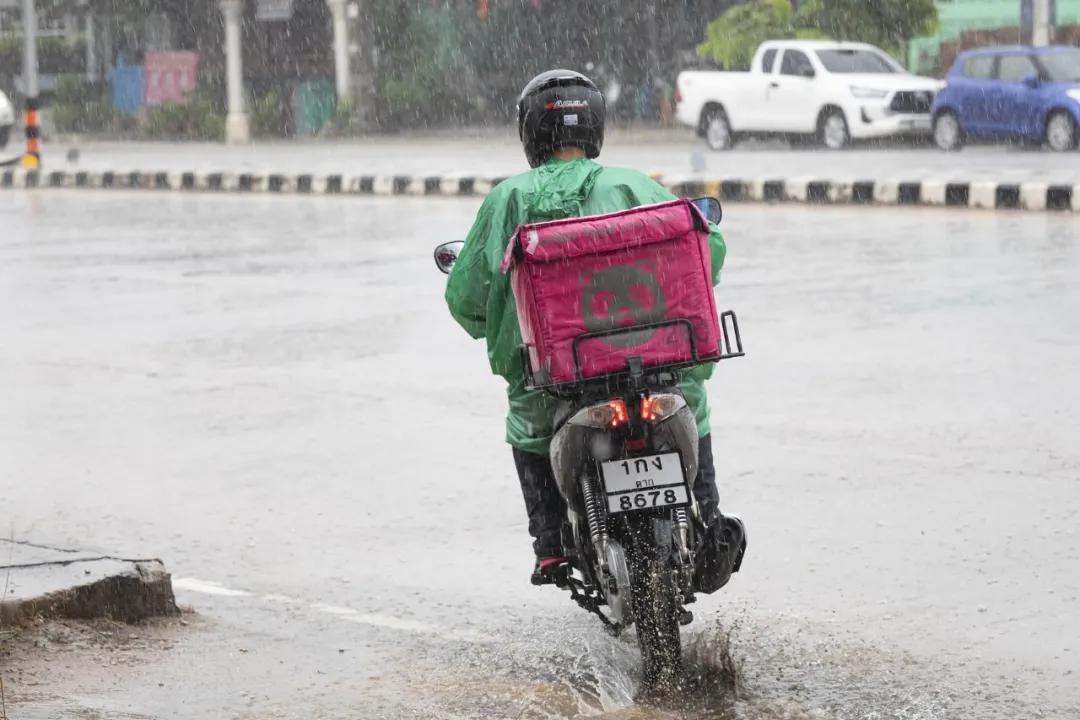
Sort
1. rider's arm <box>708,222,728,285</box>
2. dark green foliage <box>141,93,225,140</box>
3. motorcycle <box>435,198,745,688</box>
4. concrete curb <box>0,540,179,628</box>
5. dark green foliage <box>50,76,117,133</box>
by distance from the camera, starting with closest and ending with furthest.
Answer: motorcycle <box>435,198,745,688</box> → rider's arm <box>708,222,728,285</box> → concrete curb <box>0,540,179,628</box> → dark green foliage <box>141,93,225,140</box> → dark green foliage <box>50,76,117,133</box>

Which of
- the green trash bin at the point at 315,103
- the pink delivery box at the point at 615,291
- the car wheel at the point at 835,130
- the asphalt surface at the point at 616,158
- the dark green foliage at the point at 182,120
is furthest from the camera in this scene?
the green trash bin at the point at 315,103

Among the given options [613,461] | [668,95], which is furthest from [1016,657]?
[668,95]

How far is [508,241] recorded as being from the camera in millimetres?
4410

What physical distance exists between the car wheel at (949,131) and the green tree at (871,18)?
14.7 ft

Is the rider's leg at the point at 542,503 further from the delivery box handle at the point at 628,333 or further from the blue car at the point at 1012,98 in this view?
the blue car at the point at 1012,98

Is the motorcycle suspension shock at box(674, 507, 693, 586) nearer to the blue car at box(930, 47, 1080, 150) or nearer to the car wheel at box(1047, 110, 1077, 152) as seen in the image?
the blue car at box(930, 47, 1080, 150)

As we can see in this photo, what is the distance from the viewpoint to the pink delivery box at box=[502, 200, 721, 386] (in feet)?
13.5

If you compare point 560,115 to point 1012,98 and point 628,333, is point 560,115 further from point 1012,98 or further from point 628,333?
point 1012,98

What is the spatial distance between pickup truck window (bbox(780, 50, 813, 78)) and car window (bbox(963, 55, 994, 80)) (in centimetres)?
220

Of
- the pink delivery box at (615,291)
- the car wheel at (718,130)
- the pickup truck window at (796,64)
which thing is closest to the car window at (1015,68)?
the pickup truck window at (796,64)

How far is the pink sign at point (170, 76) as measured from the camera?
129ft

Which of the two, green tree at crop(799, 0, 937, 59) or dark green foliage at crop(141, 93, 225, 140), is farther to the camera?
dark green foliage at crop(141, 93, 225, 140)

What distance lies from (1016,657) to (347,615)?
178 cm

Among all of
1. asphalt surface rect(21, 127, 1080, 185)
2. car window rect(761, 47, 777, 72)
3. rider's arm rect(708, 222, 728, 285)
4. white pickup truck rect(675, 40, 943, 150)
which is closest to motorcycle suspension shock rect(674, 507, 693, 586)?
rider's arm rect(708, 222, 728, 285)
